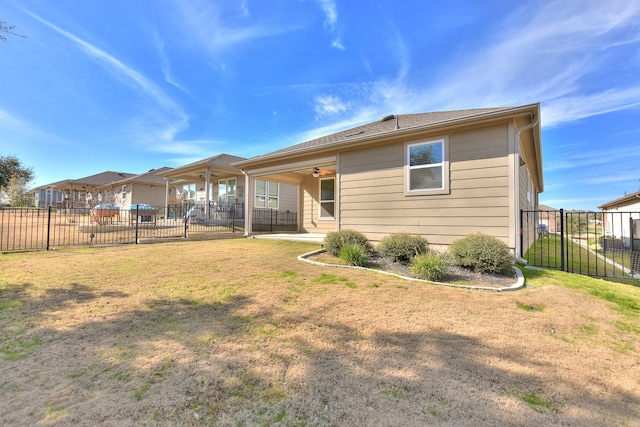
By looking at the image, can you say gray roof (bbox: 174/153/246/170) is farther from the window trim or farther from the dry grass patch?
the dry grass patch

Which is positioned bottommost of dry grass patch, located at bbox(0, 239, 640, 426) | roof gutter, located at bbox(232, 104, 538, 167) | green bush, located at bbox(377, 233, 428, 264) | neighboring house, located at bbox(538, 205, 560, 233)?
dry grass patch, located at bbox(0, 239, 640, 426)

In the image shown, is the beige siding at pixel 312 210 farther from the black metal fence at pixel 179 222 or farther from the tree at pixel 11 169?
→ the tree at pixel 11 169

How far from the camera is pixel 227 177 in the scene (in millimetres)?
17484

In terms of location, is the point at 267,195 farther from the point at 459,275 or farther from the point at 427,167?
the point at 459,275

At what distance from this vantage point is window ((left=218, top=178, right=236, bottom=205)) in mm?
17186

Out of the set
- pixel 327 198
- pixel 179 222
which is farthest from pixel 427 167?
pixel 179 222

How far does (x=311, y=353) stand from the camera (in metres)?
2.58

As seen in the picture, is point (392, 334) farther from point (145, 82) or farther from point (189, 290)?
point (145, 82)

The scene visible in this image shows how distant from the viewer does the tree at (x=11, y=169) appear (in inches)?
1381

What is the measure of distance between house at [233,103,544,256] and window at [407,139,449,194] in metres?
0.02

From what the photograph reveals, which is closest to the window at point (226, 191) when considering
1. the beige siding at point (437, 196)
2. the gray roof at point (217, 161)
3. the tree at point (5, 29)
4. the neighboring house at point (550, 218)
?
the gray roof at point (217, 161)

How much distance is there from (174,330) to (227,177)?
1554cm

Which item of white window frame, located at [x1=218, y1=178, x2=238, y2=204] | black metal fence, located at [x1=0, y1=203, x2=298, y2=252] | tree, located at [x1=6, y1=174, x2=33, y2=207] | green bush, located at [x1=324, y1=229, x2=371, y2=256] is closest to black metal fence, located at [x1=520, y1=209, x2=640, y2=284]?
green bush, located at [x1=324, y1=229, x2=371, y2=256]

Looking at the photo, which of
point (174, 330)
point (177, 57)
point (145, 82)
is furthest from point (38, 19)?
point (174, 330)
